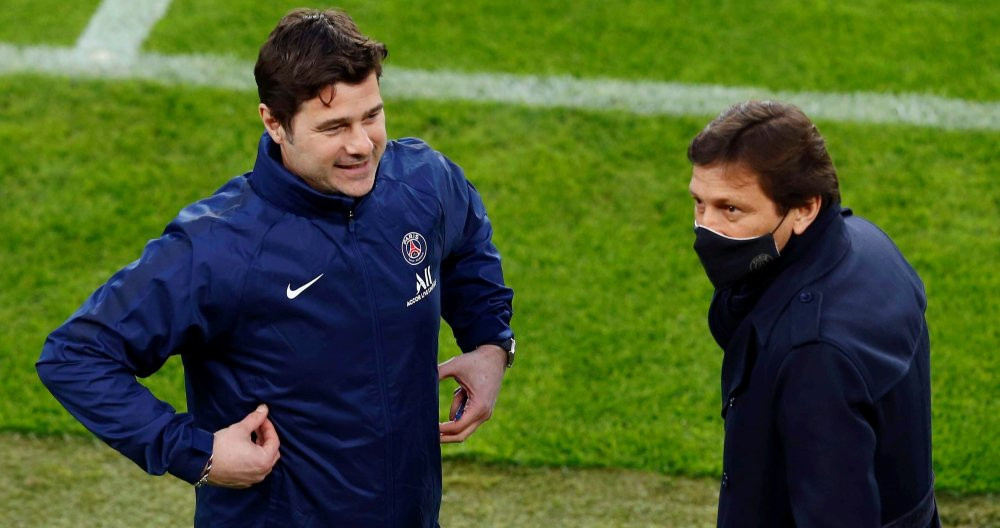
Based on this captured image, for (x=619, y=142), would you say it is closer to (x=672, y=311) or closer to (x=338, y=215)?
(x=672, y=311)

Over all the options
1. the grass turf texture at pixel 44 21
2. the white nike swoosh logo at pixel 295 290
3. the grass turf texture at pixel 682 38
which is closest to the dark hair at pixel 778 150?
the white nike swoosh logo at pixel 295 290

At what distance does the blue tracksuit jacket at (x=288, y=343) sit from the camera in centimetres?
299

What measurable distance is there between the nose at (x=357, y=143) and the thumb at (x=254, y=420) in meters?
0.60

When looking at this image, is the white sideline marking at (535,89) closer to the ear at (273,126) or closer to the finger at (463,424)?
the finger at (463,424)

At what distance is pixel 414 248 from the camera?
3.27m

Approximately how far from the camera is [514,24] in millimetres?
7164

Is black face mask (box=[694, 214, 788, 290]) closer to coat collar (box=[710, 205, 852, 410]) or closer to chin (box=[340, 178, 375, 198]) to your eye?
coat collar (box=[710, 205, 852, 410])

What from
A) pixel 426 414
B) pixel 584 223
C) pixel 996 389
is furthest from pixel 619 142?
pixel 426 414

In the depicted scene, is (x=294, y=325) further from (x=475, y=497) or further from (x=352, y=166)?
(x=475, y=497)

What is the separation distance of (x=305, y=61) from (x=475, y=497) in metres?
2.34

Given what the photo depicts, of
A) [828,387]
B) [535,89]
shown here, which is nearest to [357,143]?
[828,387]

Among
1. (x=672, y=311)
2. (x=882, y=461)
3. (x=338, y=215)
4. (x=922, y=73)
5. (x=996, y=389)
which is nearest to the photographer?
(x=882, y=461)

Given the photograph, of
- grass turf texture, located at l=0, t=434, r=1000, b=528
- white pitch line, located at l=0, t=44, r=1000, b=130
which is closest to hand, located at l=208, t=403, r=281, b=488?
grass turf texture, located at l=0, t=434, r=1000, b=528

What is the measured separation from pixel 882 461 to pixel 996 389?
2674mm
